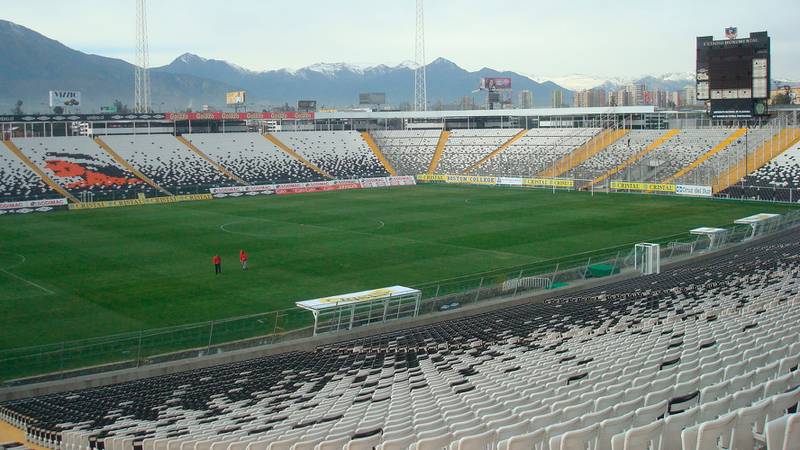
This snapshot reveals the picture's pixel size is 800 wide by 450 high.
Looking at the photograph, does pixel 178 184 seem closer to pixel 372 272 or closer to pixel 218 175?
pixel 218 175

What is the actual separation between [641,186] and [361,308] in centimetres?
5270

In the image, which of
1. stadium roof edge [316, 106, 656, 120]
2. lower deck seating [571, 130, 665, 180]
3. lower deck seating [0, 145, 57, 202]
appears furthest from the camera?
stadium roof edge [316, 106, 656, 120]

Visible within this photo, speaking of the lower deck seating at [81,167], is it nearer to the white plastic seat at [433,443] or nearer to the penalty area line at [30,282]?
the penalty area line at [30,282]

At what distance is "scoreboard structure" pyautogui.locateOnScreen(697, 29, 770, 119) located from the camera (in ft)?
201

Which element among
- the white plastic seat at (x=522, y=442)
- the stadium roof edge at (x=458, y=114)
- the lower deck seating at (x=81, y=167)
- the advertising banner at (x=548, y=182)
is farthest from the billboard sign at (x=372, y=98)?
the white plastic seat at (x=522, y=442)

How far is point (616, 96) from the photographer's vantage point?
146250 mm

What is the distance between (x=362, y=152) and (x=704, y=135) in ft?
125

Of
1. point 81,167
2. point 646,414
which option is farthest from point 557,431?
point 81,167

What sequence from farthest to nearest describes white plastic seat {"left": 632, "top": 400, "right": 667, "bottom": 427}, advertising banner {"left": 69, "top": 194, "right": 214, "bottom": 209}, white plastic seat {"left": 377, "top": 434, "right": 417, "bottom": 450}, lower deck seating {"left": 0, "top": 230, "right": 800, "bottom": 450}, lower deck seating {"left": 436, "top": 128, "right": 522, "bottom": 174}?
lower deck seating {"left": 436, "top": 128, "right": 522, "bottom": 174}
advertising banner {"left": 69, "top": 194, "right": 214, "bottom": 209}
white plastic seat {"left": 377, "top": 434, "right": 417, "bottom": 450}
lower deck seating {"left": 0, "top": 230, "right": 800, "bottom": 450}
white plastic seat {"left": 632, "top": 400, "right": 667, "bottom": 427}

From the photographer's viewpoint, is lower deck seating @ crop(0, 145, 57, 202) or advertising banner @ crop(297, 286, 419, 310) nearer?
advertising banner @ crop(297, 286, 419, 310)

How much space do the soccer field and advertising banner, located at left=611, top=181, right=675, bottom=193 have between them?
2.62 m

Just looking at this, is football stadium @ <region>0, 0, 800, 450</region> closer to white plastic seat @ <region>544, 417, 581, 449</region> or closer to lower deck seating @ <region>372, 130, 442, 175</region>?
white plastic seat @ <region>544, 417, 581, 449</region>

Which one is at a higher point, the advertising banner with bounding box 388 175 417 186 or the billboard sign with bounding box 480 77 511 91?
the billboard sign with bounding box 480 77 511 91

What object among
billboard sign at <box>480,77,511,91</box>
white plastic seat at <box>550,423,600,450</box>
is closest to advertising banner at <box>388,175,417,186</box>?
billboard sign at <box>480,77,511,91</box>
